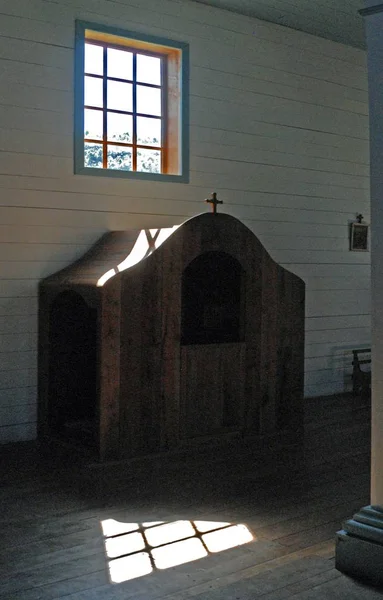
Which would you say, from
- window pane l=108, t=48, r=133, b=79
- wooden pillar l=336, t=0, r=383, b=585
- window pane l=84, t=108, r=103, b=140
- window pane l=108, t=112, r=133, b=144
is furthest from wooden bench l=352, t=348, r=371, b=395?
wooden pillar l=336, t=0, r=383, b=585

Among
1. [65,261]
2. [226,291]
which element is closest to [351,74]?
[226,291]

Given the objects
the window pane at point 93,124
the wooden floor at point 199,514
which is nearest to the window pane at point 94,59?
the window pane at point 93,124

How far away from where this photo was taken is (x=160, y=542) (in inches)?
149

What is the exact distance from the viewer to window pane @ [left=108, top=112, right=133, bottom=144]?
21.1 feet

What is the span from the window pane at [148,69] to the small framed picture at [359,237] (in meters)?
2.73

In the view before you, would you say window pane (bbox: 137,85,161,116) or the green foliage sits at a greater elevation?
window pane (bbox: 137,85,161,116)

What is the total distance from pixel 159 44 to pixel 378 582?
4.94 metres

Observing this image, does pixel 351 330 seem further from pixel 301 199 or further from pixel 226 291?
pixel 226 291

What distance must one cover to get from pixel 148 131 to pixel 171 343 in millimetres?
2079

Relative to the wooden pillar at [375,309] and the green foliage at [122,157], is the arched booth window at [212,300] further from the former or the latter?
the wooden pillar at [375,309]

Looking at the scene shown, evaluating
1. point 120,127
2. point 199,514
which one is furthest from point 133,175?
point 199,514

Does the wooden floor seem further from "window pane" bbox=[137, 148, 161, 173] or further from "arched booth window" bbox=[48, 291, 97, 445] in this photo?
"window pane" bbox=[137, 148, 161, 173]

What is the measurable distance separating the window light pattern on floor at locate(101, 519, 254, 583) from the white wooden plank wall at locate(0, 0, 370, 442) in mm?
2200

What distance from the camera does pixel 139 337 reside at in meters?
5.35
